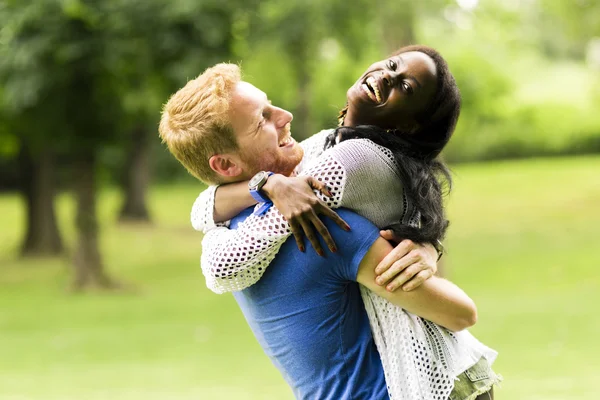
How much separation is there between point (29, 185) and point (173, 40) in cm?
994

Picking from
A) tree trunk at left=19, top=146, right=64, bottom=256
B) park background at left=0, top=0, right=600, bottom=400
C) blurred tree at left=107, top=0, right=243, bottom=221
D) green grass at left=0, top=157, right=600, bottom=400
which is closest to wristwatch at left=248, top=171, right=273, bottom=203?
green grass at left=0, top=157, right=600, bottom=400

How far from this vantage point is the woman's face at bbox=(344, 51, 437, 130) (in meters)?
2.27

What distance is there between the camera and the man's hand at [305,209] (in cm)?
201

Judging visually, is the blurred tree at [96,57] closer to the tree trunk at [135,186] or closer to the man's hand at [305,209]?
the man's hand at [305,209]

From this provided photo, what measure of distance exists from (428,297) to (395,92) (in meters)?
0.56

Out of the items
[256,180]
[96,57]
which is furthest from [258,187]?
[96,57]

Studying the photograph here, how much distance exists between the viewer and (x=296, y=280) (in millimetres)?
2105

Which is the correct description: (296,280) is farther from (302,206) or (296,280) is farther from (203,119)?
(203,119)

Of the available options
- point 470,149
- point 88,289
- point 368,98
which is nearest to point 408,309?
point 368,98

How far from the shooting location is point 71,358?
1166 centimetres

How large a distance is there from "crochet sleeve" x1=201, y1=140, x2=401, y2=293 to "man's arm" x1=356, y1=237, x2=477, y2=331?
104mm

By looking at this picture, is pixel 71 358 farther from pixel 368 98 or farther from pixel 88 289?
pixel 368 98

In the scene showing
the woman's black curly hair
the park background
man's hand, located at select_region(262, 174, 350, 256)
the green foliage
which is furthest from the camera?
the green foliage

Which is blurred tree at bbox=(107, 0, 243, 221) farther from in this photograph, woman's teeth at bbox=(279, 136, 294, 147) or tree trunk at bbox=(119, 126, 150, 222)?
tree trunk at bbox=(119, 126, 150, 222)
